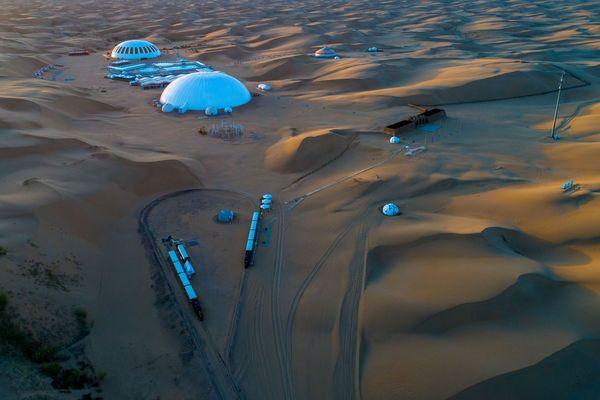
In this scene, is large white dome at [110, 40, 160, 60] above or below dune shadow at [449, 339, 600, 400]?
below

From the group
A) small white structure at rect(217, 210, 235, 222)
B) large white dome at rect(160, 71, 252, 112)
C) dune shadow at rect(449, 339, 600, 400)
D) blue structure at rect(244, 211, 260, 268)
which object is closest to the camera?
dune shadow at rect(449, 339, 600, 400)

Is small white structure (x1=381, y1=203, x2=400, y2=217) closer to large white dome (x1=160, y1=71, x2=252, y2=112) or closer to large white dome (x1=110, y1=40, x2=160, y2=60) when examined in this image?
large white dome (x1=160, y1=71, x2=252, y2=112)

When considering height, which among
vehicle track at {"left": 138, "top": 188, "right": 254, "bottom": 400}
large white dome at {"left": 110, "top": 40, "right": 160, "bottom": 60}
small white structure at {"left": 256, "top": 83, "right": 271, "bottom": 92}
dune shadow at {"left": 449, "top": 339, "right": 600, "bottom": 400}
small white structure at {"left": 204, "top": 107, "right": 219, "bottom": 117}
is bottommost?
small white structure at {"left": 256, "top": 83, "right": 271, "bottom": 92}

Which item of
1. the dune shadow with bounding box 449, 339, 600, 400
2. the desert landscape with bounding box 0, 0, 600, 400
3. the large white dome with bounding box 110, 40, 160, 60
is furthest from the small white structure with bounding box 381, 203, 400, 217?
the large white dome with bounding box 110, 40, 160, 60

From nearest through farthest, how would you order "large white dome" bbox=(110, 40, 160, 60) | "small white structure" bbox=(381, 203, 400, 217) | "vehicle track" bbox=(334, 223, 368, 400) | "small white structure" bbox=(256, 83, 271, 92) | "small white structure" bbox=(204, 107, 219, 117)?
"vehicle track" bbox=(334, 223, 368, 400) → "small white structure" bbox=(381, 203, 400, 217) → "small white structure" bbox=(204, 107, 219, 117) → "small white structure" bbox=(256, 83, 271, 92) → "large white dome" bbox=(110, 40, 160, 60)

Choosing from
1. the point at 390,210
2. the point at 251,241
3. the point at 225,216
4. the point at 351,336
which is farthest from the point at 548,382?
the point at 225,216

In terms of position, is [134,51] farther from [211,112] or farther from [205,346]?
[205,346]
